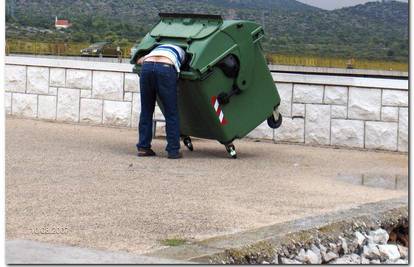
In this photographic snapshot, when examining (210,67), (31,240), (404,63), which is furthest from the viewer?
(404,63)

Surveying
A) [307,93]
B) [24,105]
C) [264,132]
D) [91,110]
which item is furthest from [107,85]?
[307,93]

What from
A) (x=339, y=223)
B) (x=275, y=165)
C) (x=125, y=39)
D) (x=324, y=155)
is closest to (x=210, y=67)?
(x=275, y=165)

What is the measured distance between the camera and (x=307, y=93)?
13.0 meters

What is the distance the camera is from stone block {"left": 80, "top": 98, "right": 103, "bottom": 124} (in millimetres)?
14641

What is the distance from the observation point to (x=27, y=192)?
8.41m

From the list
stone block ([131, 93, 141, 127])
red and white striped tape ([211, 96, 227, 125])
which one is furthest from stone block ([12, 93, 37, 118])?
red and white striped tape ([211, 96, 227, 125])

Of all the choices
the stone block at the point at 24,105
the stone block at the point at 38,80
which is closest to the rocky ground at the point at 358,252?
the stone block at the point at 38,80

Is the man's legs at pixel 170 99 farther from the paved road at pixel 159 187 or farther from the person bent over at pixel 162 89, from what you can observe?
the paved road at pixel 159 187

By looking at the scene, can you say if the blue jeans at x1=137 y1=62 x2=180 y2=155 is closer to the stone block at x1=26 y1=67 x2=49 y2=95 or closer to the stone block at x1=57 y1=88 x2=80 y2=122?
the stone block at x1=57 y1=88 x2=80 y2=122

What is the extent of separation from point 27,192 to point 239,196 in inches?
66.5

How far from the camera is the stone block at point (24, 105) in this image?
50.1 ft

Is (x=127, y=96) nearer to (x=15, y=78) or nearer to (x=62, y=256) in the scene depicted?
(x=15, y=78)

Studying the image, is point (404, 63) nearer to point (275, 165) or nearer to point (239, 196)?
point (275, 165)

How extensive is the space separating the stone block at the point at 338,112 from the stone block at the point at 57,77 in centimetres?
406
